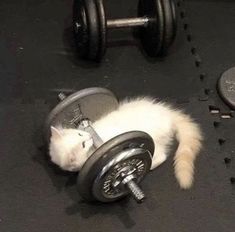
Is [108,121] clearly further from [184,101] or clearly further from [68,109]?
[184,101]

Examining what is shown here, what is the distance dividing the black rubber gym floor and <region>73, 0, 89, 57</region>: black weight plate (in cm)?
7

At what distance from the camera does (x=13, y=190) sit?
4.38ft

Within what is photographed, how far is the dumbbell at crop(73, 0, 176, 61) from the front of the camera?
1.52 m

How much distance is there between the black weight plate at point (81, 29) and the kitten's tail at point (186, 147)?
1.49 ft

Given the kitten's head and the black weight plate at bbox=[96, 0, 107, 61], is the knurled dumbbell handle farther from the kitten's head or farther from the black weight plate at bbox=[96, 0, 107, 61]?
the black weight plate at bbox=[96, 0, 107, 61]

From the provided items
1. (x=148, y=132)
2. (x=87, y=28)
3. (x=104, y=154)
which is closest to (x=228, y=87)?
(x=148, y=132)

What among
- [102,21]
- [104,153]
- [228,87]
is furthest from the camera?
[228,87]

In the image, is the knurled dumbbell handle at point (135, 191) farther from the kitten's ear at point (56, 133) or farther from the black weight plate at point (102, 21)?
the black weight plate at point (102, 21)

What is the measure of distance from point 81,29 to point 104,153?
66cm

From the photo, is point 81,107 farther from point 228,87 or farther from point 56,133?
point 228,87

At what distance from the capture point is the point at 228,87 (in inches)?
63.7

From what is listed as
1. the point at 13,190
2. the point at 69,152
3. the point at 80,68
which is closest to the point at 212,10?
the point at 80,68

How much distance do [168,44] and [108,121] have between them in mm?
471

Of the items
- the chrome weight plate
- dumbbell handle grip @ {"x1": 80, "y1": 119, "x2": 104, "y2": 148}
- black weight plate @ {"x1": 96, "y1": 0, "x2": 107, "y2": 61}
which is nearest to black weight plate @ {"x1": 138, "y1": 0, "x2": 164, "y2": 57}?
black weight plate @ {"x1": 96, "y1": 0, "x2": 107, "y2": 61}
